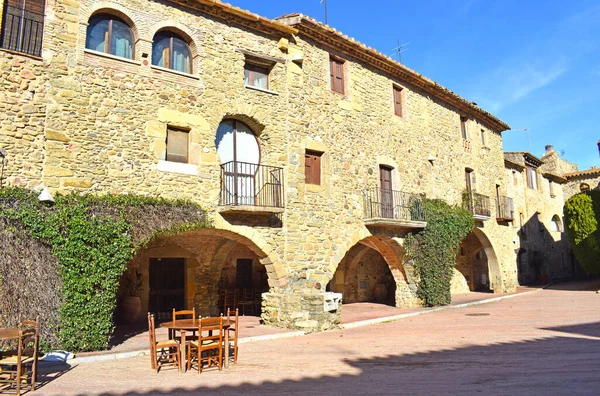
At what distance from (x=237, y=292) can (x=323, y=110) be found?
6479mm

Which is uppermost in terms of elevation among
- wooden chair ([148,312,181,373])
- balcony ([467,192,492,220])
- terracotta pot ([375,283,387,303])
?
balcony ([467,192,492,220])

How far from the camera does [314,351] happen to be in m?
8.55

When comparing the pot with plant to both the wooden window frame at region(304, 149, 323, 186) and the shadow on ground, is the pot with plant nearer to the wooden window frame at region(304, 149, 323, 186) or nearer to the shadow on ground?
the wooden window frame at region(304, 149, 323, 186)

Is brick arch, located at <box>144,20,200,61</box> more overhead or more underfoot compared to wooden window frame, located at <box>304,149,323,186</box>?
more overhead

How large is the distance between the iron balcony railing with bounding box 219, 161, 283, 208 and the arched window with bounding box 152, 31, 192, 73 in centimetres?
260

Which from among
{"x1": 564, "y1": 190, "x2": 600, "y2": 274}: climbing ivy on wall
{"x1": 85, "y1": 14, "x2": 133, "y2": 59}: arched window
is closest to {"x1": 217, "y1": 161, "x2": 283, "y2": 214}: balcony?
{"x1": 85, "y1": 14, "x2": 133, "y2": 59}: arched window

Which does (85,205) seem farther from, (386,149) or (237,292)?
(386,149)

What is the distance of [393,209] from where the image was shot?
14648 mm

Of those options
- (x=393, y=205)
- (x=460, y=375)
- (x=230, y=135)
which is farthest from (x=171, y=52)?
(x=460, y=375)

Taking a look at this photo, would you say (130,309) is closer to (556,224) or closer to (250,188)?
(250,188)

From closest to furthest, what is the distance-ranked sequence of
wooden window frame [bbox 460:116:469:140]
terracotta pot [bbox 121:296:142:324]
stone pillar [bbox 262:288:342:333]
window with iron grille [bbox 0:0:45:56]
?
window with iron grille [bbox 0:0:45:56] → stone pillar [bbox 262:288:342:333] → terracotta pot [bbox 121:296:142:324] → wooden window frame [bbox 460:116:469:140]

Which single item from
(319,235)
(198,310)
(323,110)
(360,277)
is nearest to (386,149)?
(323,110)

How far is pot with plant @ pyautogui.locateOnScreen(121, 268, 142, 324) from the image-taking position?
12.3m

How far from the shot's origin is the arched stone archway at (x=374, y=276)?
15406 mm
